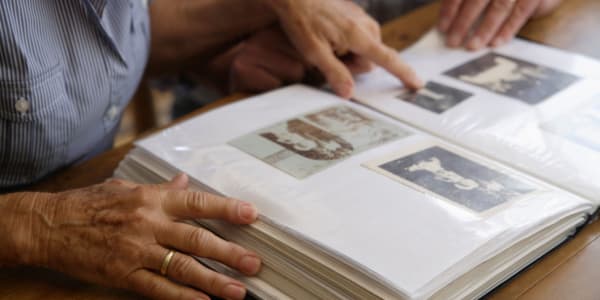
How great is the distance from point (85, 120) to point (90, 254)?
0.30 m

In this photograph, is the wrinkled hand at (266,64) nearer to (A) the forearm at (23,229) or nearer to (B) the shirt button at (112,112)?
(B) the shirt button at (112,112)

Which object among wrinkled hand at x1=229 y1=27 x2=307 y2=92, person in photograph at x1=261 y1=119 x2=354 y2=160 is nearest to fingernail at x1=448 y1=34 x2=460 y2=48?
wrinkled hand at x1=229 y1=27 x2=307 y2=92

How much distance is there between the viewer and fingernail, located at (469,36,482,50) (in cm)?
105

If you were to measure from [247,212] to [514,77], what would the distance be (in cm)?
52

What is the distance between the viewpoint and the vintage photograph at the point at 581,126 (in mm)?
771

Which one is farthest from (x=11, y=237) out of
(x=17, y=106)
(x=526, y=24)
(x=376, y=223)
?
(x=526, y=24)

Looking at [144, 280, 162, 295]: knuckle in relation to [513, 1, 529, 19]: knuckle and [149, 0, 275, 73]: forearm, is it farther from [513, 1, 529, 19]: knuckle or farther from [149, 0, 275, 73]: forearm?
[513, 1, 529, 19]: knuckle

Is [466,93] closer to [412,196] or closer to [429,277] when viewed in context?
[412,196]

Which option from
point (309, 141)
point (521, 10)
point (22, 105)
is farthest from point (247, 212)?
point (521, 10)

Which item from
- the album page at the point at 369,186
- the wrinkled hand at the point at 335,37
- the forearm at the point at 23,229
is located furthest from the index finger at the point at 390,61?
the forearm at the point at 23,229

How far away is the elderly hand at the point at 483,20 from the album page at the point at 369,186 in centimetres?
33

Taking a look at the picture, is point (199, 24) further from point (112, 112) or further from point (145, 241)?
point (145, 241)

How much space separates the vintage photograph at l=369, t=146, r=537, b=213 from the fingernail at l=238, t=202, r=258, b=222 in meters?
0.15

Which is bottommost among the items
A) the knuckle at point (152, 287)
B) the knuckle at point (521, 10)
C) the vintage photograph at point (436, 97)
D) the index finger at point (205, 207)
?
the knuckle at point (152, 287)
